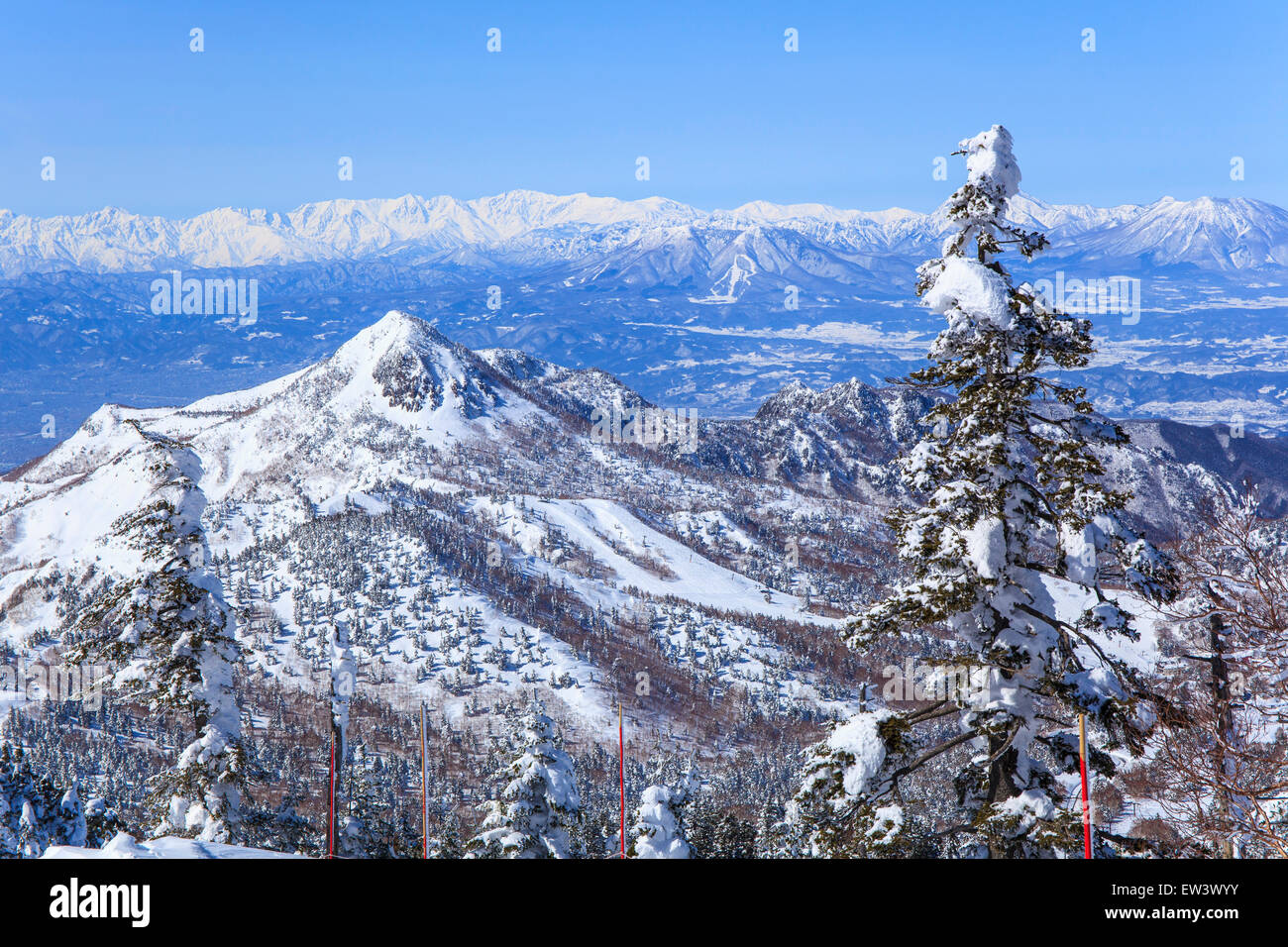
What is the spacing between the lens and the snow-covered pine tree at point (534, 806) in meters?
29.8

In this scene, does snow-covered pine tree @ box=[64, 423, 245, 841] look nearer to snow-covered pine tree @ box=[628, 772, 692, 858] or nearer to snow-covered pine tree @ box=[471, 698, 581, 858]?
snow-covered pine tree @ box=[471, 698, 581, 858]

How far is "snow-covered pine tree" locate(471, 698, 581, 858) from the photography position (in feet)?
97.9

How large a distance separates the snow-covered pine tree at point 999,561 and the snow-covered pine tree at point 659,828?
16877 millimetres

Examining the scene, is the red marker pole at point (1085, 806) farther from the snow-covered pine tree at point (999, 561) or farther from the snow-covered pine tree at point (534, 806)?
the snow-covered pine tree at point (534, 806)

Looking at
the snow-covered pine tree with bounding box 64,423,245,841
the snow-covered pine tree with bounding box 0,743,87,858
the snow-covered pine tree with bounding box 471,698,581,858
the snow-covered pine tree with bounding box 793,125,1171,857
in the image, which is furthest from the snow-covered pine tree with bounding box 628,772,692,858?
the snow-covered pine tree with bounding box 0,743,87,858

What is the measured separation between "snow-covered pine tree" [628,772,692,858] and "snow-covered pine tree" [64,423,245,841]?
44.0 feet

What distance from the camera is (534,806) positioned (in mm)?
30797

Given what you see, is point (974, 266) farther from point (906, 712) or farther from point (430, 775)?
point (430, 775)

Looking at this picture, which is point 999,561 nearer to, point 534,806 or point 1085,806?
point 1085,806

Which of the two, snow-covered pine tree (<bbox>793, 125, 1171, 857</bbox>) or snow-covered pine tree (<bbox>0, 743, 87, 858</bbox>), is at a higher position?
snow-covered pine tree (<bbox>793, 125, 1171, 857</bbox>)

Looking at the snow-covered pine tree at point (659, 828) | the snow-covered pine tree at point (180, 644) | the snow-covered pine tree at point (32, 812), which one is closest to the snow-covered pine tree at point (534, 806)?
the snow-covered pine tree at point (659, 828)

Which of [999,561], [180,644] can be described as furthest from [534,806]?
[999,561]
